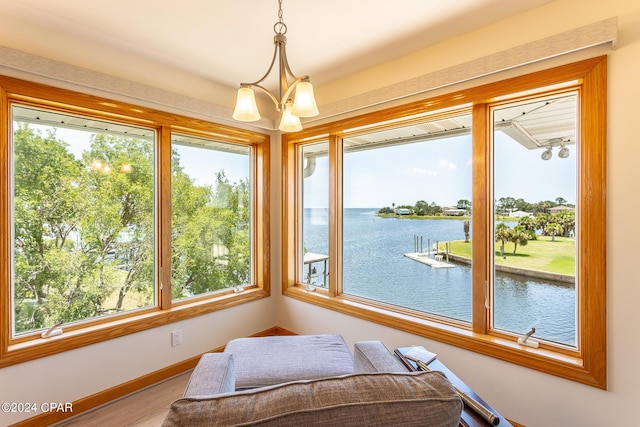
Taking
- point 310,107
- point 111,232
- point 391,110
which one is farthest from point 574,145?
point 111,232

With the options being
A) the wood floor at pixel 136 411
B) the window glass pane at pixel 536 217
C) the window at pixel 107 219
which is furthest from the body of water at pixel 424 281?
the wood floor at pixel 136 411

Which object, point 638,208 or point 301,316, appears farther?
point 301,316

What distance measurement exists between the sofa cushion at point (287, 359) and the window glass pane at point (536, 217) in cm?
107

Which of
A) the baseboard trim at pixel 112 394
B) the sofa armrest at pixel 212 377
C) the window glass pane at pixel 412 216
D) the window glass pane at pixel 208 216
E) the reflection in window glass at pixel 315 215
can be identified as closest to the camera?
the sofa armrest at pixel 212 377

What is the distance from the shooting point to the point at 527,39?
164 cm

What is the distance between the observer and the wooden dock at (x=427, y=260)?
2.16m

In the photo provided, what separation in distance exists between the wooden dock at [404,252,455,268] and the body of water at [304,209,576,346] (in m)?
0.03

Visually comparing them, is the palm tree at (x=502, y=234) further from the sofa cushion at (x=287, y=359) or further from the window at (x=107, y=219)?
the window at (x=107, y=219)

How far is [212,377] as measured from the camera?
130cm

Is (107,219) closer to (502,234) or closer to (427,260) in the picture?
(427,260)

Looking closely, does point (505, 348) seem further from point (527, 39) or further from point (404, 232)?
point (527, 39)

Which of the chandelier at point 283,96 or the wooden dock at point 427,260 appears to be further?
the wooden dock at point 427,260

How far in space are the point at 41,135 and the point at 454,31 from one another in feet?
9.05

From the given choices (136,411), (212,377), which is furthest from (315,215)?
(136,411)
